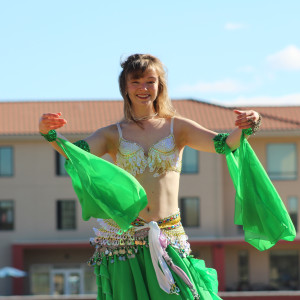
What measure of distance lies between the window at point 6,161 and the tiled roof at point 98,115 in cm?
72

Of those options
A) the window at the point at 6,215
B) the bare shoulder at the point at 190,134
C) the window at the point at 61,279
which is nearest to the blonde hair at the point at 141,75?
the bare shoulder at the point at 190,134

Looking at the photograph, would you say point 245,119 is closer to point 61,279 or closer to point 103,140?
point 103,140

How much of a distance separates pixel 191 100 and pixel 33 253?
9032mm

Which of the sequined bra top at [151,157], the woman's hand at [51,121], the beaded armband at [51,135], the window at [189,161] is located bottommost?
the sequined bra top at [151,157]

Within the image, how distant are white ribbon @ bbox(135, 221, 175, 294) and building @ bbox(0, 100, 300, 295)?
2982cm

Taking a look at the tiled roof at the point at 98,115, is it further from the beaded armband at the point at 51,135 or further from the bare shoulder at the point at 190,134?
the beaded armband at the point at 51,135

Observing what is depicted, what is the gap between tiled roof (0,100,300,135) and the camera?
35.2 m

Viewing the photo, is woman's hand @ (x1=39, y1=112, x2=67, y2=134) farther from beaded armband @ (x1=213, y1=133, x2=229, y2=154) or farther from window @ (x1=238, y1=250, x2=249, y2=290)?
window @ (x1=238, y1=250, x2=249, y2=290)

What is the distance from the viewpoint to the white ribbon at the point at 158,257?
4.68 meters

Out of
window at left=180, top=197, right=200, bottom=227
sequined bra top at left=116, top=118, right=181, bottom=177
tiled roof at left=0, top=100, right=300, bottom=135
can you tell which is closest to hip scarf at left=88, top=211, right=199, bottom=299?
sequined bra top at left=116, top=118, right=181, bottom=177

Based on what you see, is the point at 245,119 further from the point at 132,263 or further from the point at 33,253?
the point at 33,253

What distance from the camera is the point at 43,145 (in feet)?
115

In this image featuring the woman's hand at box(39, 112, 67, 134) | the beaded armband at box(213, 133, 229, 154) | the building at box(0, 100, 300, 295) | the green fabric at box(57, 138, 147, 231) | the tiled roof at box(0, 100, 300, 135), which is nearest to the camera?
the green fabric at box(57, 138, 147, 231)

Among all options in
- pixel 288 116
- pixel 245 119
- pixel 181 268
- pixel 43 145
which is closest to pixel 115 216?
pixel 181 268
